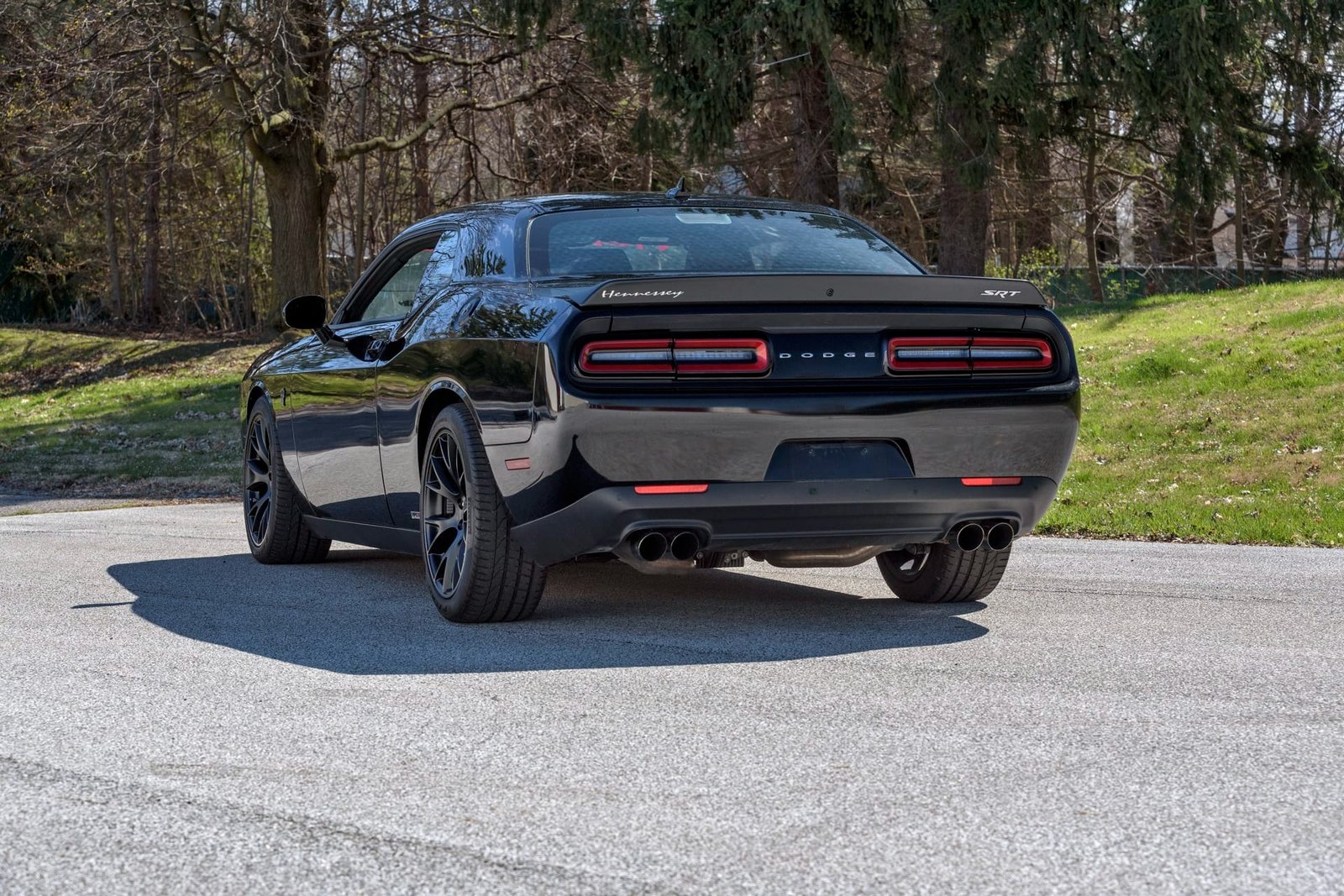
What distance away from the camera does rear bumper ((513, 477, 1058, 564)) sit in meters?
5.70

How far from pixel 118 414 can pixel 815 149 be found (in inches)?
364

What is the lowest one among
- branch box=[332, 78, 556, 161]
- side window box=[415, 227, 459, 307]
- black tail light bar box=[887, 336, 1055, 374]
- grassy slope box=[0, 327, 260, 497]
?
grassy slope box=[0, 327, 260, 497]

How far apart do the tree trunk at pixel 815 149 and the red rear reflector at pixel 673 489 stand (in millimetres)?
14711

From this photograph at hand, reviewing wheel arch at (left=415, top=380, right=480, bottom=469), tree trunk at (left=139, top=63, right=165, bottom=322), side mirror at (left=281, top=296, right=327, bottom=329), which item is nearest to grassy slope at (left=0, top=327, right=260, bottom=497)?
tree trunk at (left=139, top=63, right=165, bottom=322)

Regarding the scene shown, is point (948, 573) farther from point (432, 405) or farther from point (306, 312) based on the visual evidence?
point (306, 312)

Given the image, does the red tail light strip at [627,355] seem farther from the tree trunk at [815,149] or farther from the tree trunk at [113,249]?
the tree trunk at [113,249]

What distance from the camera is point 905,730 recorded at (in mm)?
4559

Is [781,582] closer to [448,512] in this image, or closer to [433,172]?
[448,512]

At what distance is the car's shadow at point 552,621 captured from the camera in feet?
19.0

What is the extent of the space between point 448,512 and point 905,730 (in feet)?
8.06

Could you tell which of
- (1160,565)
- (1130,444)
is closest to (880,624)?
(1160,565)

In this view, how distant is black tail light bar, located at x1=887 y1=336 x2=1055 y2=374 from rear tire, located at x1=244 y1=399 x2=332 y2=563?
3.58 metres

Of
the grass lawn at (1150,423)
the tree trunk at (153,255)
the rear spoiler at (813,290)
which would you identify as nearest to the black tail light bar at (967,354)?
the rear spoiler at (813,290)

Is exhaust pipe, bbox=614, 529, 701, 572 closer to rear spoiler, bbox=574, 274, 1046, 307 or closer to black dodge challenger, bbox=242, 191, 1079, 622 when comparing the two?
black dodge challenger, bbox=242, 191, 1079, 622
